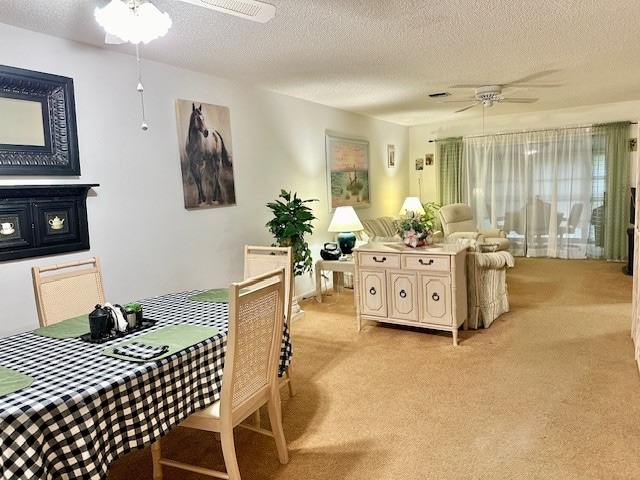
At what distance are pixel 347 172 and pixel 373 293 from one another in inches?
102

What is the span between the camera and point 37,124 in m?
2.82

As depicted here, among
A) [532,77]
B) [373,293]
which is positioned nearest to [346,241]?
[373,293]

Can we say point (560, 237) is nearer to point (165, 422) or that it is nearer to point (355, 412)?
point (355, 412)

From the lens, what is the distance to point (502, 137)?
23.9 feet

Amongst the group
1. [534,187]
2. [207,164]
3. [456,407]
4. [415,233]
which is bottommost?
[456,407]

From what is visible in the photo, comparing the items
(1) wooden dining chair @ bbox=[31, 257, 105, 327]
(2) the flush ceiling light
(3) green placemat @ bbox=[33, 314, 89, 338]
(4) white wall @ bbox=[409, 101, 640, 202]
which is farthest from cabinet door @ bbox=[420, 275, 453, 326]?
(4) white wall @ bbox=[409, 101, 640, 202]

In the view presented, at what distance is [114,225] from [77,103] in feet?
2.77

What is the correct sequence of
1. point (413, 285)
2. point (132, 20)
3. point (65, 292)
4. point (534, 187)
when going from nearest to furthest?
point (132, 20)
point (65, 292)
point (413, 285)
point (534, 187)

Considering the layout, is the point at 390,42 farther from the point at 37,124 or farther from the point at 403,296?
the point at 37,124

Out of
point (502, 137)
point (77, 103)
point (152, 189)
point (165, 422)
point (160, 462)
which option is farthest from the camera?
point (502, 137)

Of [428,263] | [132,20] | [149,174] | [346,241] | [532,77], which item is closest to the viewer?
[132,20]

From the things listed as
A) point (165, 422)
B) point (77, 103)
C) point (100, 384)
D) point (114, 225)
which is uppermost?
point (77, 103)

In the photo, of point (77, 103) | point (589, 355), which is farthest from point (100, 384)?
point (589, 355)

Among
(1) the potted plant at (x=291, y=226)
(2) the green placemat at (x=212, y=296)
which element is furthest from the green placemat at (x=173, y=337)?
(1) the potted plant at (x=291, y=226)
